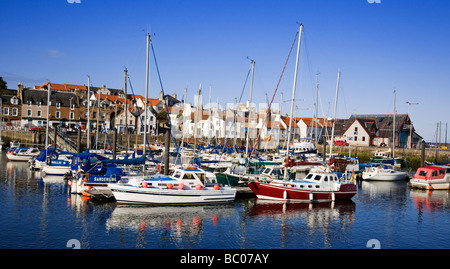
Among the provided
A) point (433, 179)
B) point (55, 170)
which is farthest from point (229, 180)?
point (433, 179)

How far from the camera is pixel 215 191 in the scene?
2934 centimetres

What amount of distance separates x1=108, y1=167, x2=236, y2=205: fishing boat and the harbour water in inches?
25.4

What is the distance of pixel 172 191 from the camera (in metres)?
27.9

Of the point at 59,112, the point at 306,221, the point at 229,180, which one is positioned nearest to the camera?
the point at 306,221

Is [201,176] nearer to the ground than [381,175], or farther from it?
farther from it

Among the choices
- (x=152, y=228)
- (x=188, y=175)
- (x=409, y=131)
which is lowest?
(x=152, y=228)

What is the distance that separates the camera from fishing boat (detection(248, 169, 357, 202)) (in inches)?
1243

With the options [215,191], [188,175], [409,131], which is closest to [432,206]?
[215,191]

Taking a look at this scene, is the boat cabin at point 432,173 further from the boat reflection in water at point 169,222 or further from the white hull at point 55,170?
the white hull at point 55,170

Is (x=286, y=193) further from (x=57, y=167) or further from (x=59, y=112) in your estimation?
(x=59, y=112)

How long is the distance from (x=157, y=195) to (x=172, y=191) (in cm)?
110
